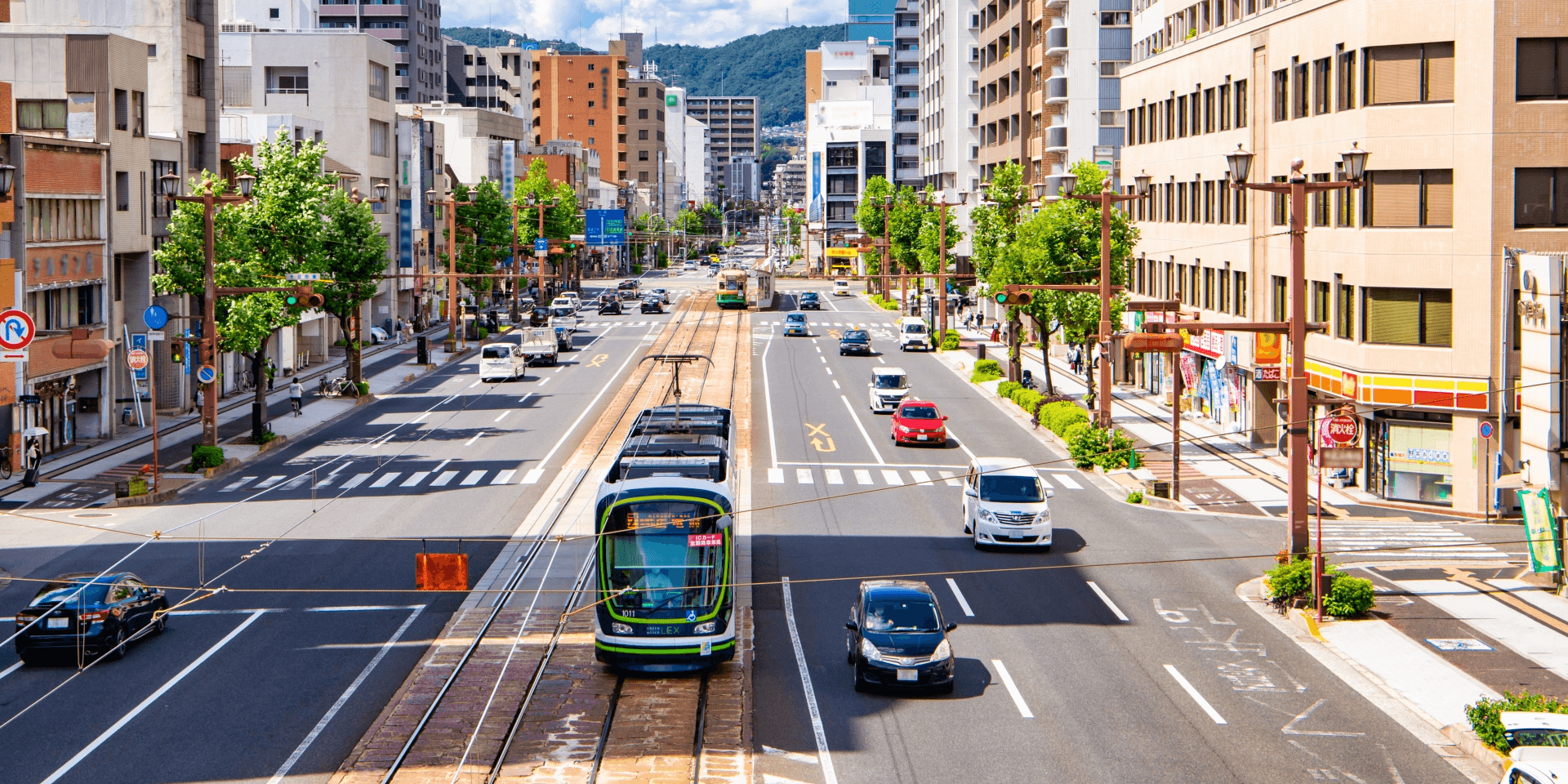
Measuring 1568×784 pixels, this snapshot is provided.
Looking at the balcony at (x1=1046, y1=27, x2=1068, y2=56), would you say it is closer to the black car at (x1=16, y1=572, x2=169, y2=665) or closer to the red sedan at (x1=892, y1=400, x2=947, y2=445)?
the red sedan at (x1=892, y1=400, x2=947, y2=445)

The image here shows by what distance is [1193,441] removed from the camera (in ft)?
179

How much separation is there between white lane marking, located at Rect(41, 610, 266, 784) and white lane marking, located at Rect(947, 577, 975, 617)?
1472cm

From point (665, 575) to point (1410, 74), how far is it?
96.0ft

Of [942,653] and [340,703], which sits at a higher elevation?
[942,653]

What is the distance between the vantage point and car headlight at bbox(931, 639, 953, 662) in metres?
23.8

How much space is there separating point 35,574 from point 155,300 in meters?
31.0

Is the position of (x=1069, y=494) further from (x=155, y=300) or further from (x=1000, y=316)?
(x=1000, y=316)

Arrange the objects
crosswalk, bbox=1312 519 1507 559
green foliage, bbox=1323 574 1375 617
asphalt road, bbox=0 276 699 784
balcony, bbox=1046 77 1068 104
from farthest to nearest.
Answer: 1. balcony, bbox=1046 77 1068 104
2. crosswalk, bbox=1312 519 1507 559
3. green foliage, bbox=1323 574 1375 617
4. asphalt road, bbox=0 276 699 784

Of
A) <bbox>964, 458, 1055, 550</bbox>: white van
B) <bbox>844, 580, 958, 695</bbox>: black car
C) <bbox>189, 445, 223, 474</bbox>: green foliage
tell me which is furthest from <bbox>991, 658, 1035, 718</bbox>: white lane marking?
<bbox>189, 445, 223, 474</bbox>: green foliage

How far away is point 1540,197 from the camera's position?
3959 centimetres

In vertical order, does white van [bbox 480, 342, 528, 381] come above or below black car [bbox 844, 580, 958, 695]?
above

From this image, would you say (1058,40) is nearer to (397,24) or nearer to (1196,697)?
(1196,697)

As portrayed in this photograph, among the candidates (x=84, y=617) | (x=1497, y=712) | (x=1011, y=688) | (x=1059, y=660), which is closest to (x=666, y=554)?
(x=1011, y=688)

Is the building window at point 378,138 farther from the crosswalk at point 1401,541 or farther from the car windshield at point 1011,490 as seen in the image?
the crosswalk at point 1401,541
